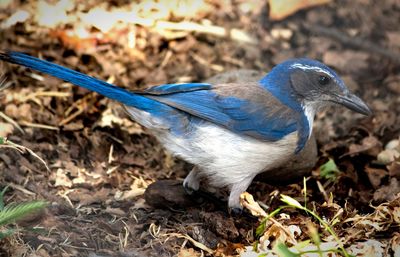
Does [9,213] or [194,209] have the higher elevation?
[9,213]

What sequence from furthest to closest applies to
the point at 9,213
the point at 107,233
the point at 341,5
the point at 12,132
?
the point at 341,5 < the point at 12,132 < the point at 107,233 < the point at 9,213

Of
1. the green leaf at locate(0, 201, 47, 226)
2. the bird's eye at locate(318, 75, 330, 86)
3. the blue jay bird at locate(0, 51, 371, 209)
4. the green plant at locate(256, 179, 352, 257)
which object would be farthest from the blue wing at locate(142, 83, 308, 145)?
the green leaf at locate(0, 201, 47, 226)

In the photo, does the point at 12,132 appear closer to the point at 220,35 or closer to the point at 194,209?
the point at 194,209

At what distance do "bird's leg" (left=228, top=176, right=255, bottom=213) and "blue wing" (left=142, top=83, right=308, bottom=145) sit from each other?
0.39 m

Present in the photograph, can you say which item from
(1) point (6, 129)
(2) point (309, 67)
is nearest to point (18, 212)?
(1) point (6, 129)

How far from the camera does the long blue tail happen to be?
5445mm

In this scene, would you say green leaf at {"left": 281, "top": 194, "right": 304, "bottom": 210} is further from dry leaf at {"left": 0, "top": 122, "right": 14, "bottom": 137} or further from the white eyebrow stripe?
dry leaf at {"left": 0, "top": 122, "right": 14, "bottom": 137}

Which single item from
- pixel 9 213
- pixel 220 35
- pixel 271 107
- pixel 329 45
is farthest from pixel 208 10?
pixel 9 213

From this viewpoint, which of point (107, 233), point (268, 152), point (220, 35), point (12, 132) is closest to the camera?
point (107, 233)

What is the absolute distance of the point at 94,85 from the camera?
5.63 m

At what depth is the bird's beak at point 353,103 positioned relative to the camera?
605 centimetres

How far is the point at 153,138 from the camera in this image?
275 inches

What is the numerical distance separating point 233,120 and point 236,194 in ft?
1.91

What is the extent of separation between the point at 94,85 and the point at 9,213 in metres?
1.33
